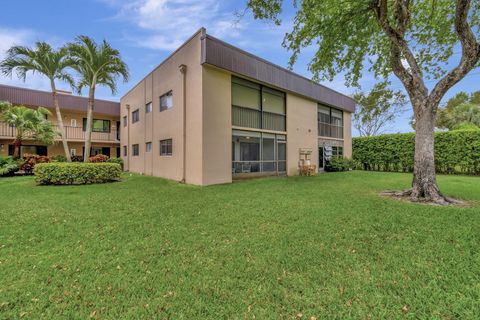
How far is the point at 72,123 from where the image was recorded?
20328 mm

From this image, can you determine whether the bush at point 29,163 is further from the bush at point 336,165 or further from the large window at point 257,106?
the bush at point 336,165

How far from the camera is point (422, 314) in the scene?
7.48 feet

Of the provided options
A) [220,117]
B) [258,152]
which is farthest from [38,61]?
[258,152]

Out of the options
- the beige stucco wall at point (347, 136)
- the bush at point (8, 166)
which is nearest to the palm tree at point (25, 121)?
the bush at point (8, 166)

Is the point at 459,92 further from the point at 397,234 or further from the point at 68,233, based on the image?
the point at 68,233

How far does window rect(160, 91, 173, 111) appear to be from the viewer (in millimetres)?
12570

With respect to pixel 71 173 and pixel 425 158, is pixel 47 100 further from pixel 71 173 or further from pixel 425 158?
pixel 425 158

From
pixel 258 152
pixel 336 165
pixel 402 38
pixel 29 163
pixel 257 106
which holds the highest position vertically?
pixel 402 38

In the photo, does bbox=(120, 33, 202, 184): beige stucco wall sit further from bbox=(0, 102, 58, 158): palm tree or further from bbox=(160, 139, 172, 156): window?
bbox=(0, 102, 58, 158): palm tree

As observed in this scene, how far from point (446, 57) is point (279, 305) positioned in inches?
469

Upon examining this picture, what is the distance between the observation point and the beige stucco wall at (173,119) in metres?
10.3

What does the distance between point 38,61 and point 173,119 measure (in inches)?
309

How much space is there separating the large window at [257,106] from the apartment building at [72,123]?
14683 millimetres

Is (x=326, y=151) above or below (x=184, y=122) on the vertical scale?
below
